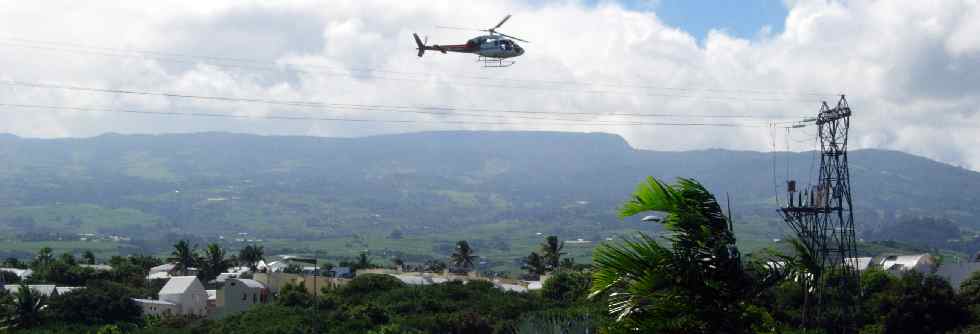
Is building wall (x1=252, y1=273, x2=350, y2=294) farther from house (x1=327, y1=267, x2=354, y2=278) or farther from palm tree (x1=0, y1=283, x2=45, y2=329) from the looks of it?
palm tree (x1=0, y1=283, x2=45, y2=329)

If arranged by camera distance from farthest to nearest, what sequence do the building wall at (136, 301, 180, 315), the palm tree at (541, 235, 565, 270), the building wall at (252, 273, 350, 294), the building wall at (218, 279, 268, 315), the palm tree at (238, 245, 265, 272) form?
the palm tree at (238, 245, 265, 272), the palm tree at (541, 235, 565, 270), the building wall at (252, 273, 350, 294), the building wall at (218, 279, 268, 315), the building wall at (136, 301, 180, 315)

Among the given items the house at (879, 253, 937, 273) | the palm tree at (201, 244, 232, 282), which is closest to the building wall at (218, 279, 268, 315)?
the palm tree at (201, 244, 232, 282)

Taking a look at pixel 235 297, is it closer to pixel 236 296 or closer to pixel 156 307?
pixel 236 296

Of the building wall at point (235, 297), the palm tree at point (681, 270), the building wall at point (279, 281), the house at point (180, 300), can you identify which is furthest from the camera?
the building wall at point (279, 281)

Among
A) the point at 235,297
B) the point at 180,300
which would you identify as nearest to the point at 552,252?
the point at 235,297

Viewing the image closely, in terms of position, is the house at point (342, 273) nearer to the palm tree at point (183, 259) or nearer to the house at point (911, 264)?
the palm tree at point (183, 259)

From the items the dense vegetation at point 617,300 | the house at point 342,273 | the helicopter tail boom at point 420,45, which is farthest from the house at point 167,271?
the helicopter tail boom at point 420,45
